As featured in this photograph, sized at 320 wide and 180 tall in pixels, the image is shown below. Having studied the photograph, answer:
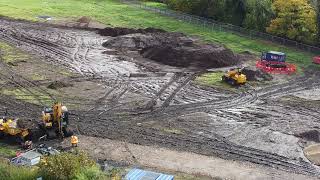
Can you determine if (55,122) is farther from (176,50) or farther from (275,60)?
(275,60)

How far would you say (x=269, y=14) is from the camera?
213 ft

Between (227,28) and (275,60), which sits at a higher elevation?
(227,28)

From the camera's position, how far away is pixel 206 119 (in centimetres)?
3644

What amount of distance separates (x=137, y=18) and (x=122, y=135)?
143 feet

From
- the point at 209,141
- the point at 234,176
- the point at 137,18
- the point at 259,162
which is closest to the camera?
the point at 234,176

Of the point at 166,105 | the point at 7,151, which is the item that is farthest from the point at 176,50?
the point at 7,151

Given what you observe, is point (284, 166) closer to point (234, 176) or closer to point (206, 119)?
point (234, 176)

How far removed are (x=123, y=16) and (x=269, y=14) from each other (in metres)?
20.6

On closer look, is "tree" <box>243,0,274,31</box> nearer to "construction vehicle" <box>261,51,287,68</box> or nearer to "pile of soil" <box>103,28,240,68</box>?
"pile of soil" <box>103,28,240,68</box>

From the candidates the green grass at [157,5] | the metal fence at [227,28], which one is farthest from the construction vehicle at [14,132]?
the green grass at [157,5]

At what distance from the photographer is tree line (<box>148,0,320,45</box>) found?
59.4 meters

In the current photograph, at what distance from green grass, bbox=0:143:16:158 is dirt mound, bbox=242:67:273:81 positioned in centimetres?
2236

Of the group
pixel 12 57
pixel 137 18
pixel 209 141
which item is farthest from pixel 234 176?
pixel 137 18

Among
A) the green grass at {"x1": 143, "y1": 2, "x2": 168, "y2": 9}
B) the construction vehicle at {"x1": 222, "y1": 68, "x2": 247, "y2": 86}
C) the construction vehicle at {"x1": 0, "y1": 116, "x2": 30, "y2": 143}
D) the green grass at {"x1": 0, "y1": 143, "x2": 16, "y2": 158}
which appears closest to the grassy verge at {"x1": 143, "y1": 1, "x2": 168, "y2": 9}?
the green grass at {"x1": 143, "y1": 2, "x2": 168, "y2": 9}
